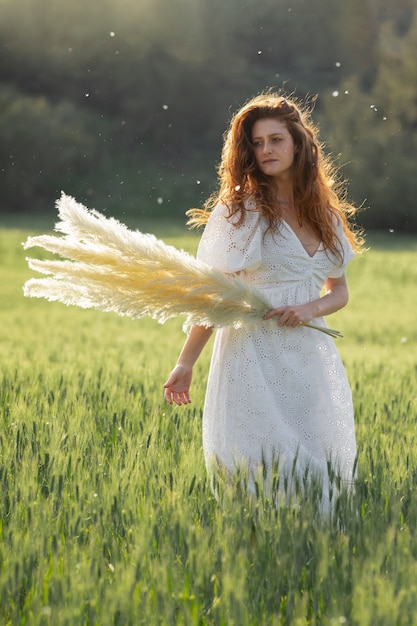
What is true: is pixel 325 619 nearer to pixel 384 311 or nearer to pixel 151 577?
pixel 151 577

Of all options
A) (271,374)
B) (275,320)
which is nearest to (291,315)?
(275,320)

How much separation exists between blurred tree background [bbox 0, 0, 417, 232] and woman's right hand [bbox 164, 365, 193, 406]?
3038 centimetres

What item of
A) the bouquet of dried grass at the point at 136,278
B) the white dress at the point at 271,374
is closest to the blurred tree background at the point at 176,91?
the white dress at the point at 271,374

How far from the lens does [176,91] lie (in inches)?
1670

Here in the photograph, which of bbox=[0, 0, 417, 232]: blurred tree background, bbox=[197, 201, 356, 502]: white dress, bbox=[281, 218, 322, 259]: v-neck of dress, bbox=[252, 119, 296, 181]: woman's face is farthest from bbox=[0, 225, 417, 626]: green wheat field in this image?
bbox=[0, 0, 417, 232]: blurred tree background

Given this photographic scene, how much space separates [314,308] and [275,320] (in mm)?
138

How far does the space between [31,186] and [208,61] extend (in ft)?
40.3

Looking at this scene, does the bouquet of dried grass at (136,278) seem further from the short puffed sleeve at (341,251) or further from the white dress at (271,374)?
the short puffed sleeve at (341,251)

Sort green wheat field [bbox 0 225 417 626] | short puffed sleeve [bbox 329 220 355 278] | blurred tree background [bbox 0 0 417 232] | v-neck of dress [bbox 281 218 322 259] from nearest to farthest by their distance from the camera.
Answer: green wheat field [bbox 0 225 417 626]
v-neck of dress [bbox 281 218 322 259]
short puffed sleeve [bbox 329 220 355 278]
blurred tree background [bbox 0 0 417 232]

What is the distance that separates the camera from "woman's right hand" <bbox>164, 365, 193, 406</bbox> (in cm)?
311

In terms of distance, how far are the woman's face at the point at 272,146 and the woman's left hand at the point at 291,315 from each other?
1.56 ft

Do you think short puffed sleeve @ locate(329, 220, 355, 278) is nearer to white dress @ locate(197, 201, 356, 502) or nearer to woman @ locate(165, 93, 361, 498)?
woman @ locate(165, 93, 361, 498)

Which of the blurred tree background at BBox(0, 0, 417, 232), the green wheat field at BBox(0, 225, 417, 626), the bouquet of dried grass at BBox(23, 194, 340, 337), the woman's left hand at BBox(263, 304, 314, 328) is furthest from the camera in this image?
the blurred tree background at BBox(0, 0, 417, 232)

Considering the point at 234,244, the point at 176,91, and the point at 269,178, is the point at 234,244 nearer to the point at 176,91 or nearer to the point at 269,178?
the point at 269,178
